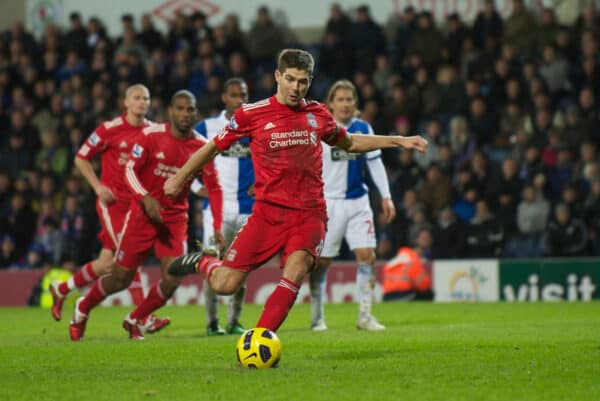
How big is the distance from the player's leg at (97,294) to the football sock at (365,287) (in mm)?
2305

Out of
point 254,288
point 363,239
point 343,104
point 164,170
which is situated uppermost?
point 343,104

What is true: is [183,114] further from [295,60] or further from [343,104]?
[295,60]

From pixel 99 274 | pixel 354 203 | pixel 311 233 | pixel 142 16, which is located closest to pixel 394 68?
pixel 142 16

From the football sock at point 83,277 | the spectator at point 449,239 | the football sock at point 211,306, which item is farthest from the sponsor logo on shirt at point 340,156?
the spectator at point 449,239

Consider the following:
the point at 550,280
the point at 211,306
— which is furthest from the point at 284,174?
the point at 550,280

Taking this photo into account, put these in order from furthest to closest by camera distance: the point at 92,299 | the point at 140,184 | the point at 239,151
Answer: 1. the point at 239,151
2. the point at 92,299
3. the point at 140,184

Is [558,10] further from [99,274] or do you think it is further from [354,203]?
[99,274]

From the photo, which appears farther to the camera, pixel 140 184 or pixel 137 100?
pixel 137 100

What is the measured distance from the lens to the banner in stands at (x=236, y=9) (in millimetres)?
22125

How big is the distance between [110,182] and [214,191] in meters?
1.91

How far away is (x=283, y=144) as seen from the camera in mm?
7961

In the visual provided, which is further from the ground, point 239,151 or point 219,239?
point 239,151

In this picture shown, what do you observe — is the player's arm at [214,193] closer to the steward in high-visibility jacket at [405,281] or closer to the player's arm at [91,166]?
the player's arm at [91,166]

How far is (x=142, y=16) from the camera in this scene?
23.0m
